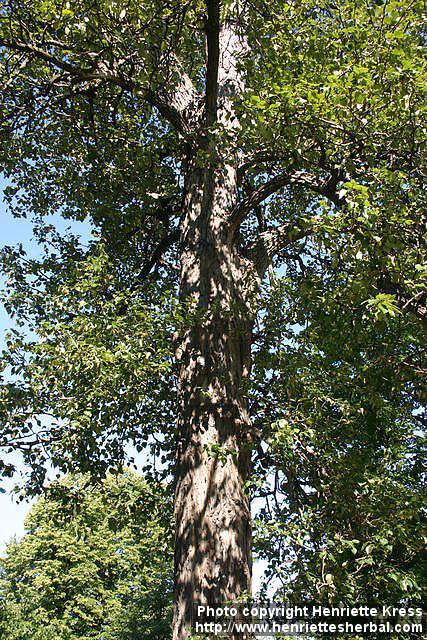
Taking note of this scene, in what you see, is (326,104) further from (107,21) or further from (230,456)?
(230,456)

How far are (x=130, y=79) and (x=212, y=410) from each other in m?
4.45

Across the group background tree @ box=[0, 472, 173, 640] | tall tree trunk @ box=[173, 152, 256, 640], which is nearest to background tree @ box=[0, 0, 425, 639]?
tall tree trunk @ box=[173, 152, 256, 640]

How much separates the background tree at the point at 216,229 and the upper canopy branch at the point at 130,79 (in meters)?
0.03

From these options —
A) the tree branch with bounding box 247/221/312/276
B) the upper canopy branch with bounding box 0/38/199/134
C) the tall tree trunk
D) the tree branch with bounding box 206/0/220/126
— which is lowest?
the tall tree trunk

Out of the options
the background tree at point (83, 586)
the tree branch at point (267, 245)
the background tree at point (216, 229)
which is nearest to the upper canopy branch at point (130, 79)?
the background tree at point (216, 229)

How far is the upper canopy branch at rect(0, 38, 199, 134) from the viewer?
7398 millimetres

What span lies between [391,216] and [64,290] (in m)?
4.00

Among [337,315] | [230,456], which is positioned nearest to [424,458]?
[337,315]

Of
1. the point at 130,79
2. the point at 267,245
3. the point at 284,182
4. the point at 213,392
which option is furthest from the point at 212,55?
the point at 213,392

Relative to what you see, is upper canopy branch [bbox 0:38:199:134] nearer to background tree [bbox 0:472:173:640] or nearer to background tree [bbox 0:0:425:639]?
background tree [bbox 0:0:425:639]

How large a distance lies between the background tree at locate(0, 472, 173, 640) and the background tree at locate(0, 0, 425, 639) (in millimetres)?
15083

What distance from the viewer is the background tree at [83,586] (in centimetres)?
2236

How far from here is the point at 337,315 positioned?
22.5 feet

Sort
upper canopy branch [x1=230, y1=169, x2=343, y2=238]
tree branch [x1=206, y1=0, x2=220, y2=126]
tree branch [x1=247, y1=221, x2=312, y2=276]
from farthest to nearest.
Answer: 1. tree branch [x1=247, y1=221, x2=312, y2=276]
2. upper canopy branch [x1=230, y1=169, x2=343, y2=238]
3. tree branch [x1=206, y1=0, x2=220, y2=126]
